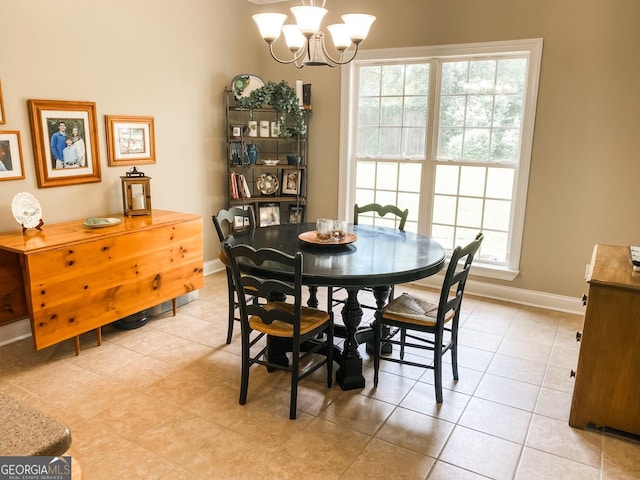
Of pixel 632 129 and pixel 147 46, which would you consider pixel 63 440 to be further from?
pixel 632 129

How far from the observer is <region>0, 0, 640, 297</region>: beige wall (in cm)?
331

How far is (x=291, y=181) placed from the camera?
504cm

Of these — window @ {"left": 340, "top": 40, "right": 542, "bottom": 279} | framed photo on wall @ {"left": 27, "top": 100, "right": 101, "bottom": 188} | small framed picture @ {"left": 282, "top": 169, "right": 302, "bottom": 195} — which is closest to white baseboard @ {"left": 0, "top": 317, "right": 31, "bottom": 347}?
framed photo on wall @ {"left": 27, "top": 100, "right": 101, "bottom": 188}

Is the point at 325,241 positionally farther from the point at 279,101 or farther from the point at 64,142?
the point at 279,101

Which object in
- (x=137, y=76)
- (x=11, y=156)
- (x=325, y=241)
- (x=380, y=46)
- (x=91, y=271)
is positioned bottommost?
(x=91, y=271)

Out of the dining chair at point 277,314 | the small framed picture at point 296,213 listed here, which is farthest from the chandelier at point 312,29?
the small framed picture at point 296,213

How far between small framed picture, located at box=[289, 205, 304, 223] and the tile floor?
1.89m

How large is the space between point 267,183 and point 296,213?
0.44 m

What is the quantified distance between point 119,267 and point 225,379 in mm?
1109

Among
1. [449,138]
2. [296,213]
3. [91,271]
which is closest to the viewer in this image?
[91,271]

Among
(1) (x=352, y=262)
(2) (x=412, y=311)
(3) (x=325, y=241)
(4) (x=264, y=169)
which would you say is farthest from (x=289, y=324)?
(4) (x=264, y=169)

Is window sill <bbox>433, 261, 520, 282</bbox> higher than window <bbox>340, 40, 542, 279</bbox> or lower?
lower

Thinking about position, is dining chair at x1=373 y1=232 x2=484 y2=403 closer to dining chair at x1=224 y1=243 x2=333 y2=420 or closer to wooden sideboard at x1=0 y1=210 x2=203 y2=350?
dining chair at x1=224 y1=243 x2=333 y2=420

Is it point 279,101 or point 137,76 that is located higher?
point 137,76
